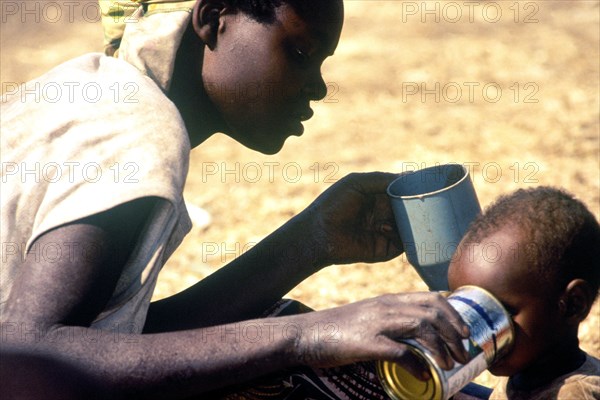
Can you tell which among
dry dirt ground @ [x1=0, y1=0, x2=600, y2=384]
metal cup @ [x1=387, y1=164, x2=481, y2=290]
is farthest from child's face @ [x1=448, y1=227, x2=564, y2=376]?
dry dirt ground @ [x1=0, y1=0, x2=600, y2=384]

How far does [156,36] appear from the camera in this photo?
2.38 meters

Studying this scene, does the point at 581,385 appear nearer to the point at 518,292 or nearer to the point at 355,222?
the point at 518,292

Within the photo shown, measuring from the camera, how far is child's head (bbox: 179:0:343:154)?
2389mm

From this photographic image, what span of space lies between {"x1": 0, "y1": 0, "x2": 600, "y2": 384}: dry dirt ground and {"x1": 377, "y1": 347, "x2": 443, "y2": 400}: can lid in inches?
57.8

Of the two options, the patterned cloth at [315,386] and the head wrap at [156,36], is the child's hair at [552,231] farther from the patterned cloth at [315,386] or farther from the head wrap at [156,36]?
the head wrap at [156,36]

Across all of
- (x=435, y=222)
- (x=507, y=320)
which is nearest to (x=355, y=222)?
(x=435, y=222)

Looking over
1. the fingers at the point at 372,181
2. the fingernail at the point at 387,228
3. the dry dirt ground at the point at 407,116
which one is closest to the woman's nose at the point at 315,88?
the fingers at the point at 372,181

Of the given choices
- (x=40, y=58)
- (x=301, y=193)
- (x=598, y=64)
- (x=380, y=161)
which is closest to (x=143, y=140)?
(x=301, y=193)

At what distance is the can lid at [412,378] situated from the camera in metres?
1.89

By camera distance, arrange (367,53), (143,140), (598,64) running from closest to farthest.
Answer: (143,140), (598,64), (367,53)

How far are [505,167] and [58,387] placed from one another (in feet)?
11.8

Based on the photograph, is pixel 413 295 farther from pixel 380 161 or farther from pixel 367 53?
pixel 367 53

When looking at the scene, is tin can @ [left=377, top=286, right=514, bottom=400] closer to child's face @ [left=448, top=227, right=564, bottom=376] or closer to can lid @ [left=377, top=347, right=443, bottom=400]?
can lid @ [left=377, top=347, right=443, bottom=400]

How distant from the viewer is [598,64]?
6363 mm
